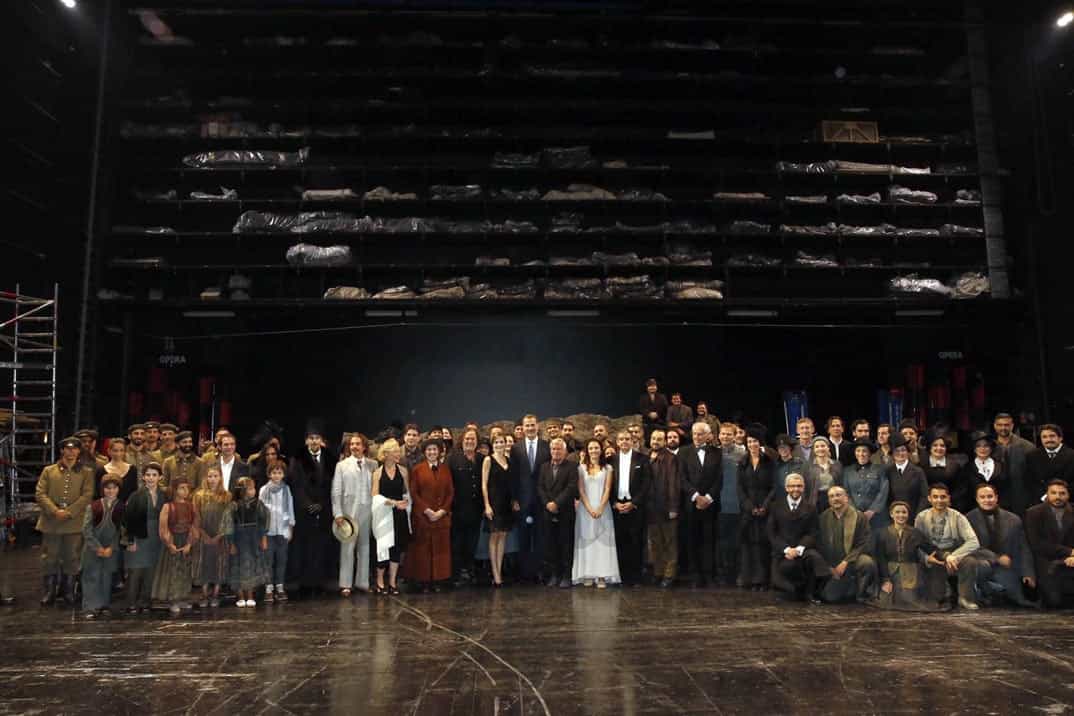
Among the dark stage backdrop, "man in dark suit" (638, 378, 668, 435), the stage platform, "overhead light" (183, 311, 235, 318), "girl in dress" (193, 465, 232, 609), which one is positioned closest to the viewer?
the stage platform

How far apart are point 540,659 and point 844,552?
2701 millimetres

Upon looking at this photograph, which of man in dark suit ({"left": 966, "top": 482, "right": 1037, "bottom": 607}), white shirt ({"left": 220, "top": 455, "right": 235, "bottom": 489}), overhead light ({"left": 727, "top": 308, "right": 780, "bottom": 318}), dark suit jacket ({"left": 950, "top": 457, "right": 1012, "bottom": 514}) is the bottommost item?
man in dark suit ({"left": 966, "top": 482, "right": 1037, "bottom": 607})

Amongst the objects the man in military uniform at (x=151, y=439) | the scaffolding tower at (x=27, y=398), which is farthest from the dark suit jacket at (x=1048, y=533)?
the scaffolding tower at (x=27, y=398)

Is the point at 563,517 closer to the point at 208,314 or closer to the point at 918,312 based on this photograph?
the point at 208,314

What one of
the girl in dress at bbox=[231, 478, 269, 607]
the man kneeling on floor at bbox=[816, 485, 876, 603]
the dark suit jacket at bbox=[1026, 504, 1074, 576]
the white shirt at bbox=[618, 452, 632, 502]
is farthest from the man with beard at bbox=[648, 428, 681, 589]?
the girl in dress at bbox=[231, 478, 269, 607]

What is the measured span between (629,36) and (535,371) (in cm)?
419

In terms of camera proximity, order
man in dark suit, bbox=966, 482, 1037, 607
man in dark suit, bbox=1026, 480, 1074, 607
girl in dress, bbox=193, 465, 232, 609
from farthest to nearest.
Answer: girl in dress, bbox=193, 465, 232, 609 < man in dark suit, bbox=966, 482, 1037, 607 < man in dark suit, bbox=1026, 480, 1074, 607

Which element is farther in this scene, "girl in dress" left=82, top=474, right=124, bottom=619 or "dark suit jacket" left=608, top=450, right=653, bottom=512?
"dark suit jacket" left=608, top=450, right=653, bottom=512

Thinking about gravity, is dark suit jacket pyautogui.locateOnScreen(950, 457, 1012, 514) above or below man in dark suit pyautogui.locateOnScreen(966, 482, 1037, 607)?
above

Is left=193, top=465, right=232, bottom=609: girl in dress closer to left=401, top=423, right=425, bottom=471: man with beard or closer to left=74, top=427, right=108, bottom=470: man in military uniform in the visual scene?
left=74, top=427, right=108, bottom=470: man in military uniform

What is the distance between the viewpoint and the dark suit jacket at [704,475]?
6.31 meters

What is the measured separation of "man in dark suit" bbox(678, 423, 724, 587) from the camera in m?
6.28

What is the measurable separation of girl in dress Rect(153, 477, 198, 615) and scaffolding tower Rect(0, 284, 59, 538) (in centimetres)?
289

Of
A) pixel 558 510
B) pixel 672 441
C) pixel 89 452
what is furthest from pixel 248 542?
pixel 672 441
